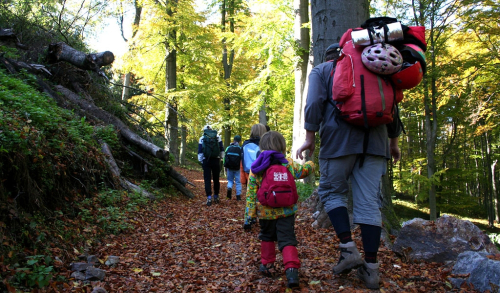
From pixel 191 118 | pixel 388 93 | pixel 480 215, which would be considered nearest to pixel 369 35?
pixel 388 93

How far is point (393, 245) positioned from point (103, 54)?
6721mm

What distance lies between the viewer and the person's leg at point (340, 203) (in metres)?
2.71

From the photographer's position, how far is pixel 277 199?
9.83ft

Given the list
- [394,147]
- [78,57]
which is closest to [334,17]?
[394,147]

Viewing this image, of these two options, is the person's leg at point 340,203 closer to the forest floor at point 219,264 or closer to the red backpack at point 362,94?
the forest floor at point 219,264

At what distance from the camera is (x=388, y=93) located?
265 cm

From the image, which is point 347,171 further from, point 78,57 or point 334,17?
point 78,57

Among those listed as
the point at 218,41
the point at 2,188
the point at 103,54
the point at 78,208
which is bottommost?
the point at 78,208

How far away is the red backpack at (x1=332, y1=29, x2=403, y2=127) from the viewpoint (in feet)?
8.55

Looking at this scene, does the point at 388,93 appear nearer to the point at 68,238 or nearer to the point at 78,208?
the point at 68,238

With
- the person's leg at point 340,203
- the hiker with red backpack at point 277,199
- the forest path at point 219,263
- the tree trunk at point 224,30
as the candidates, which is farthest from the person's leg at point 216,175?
the tree trunk at point 224,30

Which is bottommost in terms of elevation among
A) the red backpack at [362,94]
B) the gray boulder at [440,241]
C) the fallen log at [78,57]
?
the gray boulder at [440,241]

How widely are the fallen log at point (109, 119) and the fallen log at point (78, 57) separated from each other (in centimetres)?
66

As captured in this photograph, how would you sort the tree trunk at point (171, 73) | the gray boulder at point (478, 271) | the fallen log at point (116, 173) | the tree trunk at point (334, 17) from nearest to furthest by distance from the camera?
the gray boulder at point (478, 271), the tree trunk at point (334, 17), the fallen log at point (116, 173), the tree trunk at point (171, 73)
